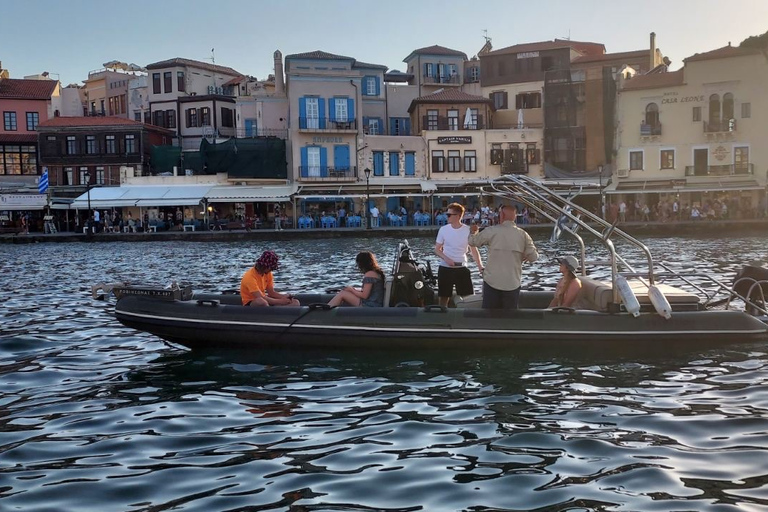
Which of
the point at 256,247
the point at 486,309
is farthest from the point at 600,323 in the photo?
the point at 256,247

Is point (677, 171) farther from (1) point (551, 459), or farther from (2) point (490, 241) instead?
(1) point (551, 459)

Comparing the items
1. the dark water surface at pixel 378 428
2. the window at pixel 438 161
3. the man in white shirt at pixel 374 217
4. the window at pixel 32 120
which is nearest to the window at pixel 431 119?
the window at pixel 438 161

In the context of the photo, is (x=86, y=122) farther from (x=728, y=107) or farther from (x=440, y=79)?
(x=728, y=107)

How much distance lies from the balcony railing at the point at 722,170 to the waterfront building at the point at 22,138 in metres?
43.7

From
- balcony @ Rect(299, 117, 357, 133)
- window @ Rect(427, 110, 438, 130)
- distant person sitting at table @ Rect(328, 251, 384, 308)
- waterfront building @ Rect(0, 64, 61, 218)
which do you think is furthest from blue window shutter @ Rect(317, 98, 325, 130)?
distant person sitting at table @ Rect(328, 251, 384, 308)

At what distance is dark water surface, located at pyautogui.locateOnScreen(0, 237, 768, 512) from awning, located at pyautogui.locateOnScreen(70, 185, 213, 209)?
39.9 meters

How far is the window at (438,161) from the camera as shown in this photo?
5825 cm

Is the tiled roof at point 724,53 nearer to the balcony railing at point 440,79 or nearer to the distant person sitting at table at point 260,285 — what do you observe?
the balcony railing at point 440,79

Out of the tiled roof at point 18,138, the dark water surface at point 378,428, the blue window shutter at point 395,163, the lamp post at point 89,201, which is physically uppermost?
the tiled roof at point 18,138

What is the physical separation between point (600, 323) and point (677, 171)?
156 feet

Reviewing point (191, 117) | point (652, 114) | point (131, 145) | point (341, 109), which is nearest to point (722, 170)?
point (652, 114)

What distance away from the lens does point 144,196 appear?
5366cm

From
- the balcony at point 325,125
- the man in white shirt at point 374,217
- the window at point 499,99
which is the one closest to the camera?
the man in white shirt at point 374,217

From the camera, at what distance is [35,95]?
65.6 meters
